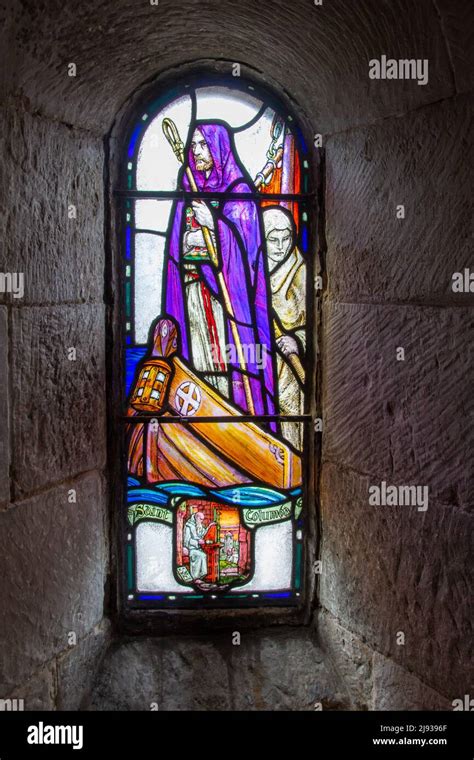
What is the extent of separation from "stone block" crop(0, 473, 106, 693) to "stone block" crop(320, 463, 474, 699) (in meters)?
0.81

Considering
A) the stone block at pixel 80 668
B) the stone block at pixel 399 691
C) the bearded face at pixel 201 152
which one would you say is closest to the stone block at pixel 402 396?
the stone block at pixel 399 691

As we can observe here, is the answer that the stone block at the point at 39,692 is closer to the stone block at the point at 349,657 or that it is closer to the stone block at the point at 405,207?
the stone block at the point at 349,657

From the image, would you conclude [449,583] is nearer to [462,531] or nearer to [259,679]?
[462,531]

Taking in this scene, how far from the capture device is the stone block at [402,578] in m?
1.95

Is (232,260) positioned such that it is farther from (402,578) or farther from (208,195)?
(402,578)

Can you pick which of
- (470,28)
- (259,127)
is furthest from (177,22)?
(470,28)

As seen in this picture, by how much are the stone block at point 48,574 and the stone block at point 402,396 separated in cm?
86

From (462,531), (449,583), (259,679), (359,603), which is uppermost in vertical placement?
(462,531)

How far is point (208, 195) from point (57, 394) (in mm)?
919

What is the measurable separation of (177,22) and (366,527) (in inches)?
66.4

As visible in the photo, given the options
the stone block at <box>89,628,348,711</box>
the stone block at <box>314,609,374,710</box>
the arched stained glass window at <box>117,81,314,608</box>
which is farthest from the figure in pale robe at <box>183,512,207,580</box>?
the stone block at <box>314,609,374,710</box>

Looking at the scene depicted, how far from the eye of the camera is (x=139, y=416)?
2.68 metres

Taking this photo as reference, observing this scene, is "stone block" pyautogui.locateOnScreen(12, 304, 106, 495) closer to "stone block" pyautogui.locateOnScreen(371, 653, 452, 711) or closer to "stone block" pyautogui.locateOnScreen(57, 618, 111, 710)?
"stone block" pyautogui.locateOnScreen(57, 618, 111, 710)

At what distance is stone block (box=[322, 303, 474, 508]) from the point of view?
191 cm
